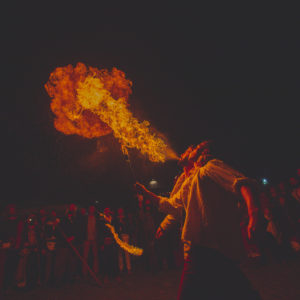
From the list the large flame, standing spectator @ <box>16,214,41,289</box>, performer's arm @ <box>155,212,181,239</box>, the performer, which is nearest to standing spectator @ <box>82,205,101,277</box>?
standing spectator @ <box>16,214,41,289</box>

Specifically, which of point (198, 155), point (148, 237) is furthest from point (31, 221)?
point (198, 155)

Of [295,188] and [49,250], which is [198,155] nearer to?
[295,188]

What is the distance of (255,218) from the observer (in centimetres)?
193

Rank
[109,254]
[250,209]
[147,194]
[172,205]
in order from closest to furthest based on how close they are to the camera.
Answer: [250,209] → [172,205] → [147,194] → [109,254]

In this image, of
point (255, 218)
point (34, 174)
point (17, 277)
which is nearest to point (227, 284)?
point (255, 218)

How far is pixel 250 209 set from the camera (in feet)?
6.41

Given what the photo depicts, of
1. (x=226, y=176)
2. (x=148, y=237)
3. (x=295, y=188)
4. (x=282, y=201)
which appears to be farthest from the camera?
(x=148, y=237)

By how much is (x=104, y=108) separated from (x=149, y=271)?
5.22 meters

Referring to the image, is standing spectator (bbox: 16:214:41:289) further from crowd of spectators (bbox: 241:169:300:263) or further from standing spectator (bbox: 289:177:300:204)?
standing spectator (bbox: 289:177:300:204)

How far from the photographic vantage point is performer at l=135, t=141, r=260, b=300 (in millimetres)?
1940

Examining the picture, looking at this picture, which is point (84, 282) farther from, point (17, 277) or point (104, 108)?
point (104, 108)

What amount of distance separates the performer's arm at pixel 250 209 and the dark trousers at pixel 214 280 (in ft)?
1.19

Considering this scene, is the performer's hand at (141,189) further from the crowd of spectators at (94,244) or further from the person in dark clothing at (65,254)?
the person in dark clothing at (65,254)

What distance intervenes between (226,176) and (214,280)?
36.6 inches
